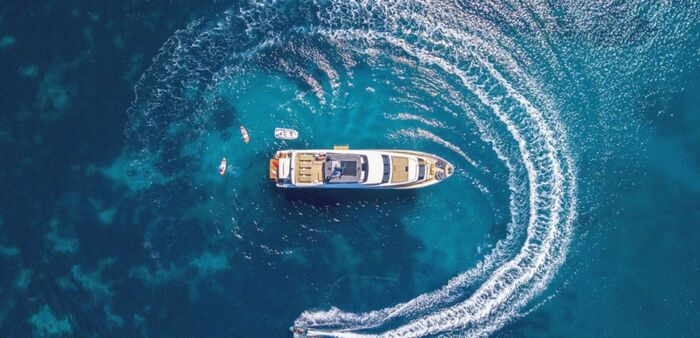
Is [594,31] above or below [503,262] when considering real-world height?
above

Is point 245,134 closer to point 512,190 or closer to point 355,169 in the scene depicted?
point 355,169

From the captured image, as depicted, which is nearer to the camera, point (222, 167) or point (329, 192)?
point (329, 192)

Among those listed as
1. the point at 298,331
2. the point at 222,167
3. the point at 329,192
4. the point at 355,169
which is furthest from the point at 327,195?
the point at 298,331

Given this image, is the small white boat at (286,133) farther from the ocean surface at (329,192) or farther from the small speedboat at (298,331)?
the small speedboat at (298,331)

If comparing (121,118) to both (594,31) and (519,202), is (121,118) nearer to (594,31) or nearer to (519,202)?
(519,202)

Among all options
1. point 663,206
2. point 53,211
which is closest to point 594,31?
point 663,206

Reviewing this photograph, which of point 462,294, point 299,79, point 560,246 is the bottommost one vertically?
point 462,294
